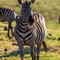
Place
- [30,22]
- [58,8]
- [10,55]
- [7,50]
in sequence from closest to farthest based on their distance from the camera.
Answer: [30,22] → [10,55] → [7,50] → [58,8]

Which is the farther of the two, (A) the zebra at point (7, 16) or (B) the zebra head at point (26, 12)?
(A) the zebra at point (7, 16)

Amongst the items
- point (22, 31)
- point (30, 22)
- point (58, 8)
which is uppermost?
point (30, 22)

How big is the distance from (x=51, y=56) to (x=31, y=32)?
3.55 meters

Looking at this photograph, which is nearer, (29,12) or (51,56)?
(29,12)

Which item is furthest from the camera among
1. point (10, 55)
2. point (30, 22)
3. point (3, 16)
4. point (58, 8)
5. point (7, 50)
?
point (58, 8)

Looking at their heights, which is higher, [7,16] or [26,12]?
[26,12]

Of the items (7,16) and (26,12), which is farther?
(7,16)

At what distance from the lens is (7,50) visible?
9727 millimetres

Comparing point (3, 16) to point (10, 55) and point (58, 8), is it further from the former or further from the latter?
point (58, 8)

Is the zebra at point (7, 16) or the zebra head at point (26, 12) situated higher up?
the zebra head at point (26, 12)

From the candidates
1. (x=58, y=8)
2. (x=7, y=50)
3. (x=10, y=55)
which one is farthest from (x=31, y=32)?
(x=58, y=8)

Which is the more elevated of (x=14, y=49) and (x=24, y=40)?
(x=24, y=40)

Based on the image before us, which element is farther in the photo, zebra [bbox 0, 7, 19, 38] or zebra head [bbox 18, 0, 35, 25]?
zebra [bbox 0, 7, 19, 38]

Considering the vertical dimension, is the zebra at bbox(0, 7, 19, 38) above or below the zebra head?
below
